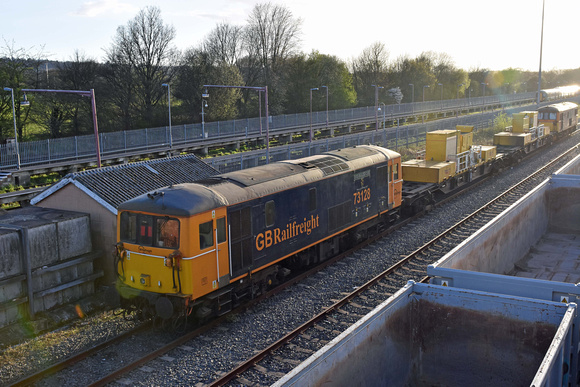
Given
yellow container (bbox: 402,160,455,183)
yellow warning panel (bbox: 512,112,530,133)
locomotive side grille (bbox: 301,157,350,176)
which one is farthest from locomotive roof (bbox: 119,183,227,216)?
yellow warning panel (bbox: 512,112,530,133)

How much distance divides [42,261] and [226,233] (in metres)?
4.63

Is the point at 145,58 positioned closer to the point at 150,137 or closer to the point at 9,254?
the point at 150,137

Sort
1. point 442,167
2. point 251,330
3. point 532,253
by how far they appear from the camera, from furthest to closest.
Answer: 1. point 442,167
2. point 532,253
3. point 251,330

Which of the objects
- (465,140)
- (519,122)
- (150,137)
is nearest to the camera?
(465,140)

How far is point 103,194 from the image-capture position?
545 inches

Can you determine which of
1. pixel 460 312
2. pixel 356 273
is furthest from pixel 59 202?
pixel 460 312

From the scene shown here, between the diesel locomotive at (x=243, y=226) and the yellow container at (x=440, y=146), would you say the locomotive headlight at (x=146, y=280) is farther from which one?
the yellow container at (x=440, y=146)

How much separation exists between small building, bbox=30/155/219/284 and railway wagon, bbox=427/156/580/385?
8420 mm

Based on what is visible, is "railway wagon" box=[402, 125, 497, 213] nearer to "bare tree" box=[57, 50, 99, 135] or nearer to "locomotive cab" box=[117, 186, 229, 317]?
"locomotive cab" box=[117, 186, 229, 317]

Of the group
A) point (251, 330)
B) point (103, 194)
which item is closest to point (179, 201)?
point (251, 330)

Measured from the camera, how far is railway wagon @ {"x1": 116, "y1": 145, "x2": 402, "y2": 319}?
10977 millimetres

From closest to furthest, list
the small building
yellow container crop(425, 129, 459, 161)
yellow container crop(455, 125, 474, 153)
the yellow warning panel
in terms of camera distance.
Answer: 1. the small building
2. yellow container crop(425, 129, 459, 161)
3. yellow container crop(455, 125, 474, 153)
4. the yellow warning panel

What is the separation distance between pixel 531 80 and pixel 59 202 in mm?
145412

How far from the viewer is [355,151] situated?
59.3 ft
